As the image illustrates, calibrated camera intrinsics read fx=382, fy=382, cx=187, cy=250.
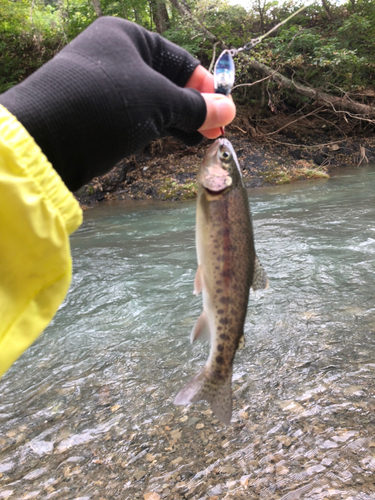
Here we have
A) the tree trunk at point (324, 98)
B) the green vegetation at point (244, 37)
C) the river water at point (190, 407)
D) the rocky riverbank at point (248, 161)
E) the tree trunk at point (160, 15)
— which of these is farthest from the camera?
the tree trunk at point (160, 15)

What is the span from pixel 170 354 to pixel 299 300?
1.73m

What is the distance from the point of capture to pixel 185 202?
12.0 meters

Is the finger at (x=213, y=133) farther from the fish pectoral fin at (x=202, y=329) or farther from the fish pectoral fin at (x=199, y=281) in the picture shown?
the fish pectoral fin at (x=202, y=329)

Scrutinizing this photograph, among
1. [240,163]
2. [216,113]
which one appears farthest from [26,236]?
[240,163]

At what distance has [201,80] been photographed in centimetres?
213

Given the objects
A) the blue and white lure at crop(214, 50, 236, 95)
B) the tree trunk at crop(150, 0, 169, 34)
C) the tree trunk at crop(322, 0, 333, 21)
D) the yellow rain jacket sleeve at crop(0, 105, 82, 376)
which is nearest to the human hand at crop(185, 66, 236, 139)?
the blue and white lure at crop(214, 50, 236, 95)

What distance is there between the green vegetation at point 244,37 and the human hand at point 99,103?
15009 millimetres

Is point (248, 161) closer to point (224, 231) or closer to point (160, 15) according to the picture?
point (160, 15)

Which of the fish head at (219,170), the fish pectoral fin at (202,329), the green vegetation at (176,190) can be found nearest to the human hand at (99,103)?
the fish head at (219,170)

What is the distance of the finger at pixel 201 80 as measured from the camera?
211cm

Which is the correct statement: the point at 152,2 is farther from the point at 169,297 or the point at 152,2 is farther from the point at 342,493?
the point at 342,493

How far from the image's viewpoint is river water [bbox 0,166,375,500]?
2.34 m

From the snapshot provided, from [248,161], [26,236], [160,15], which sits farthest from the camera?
[160,15]

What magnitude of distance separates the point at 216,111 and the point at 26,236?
1146 millimetres
